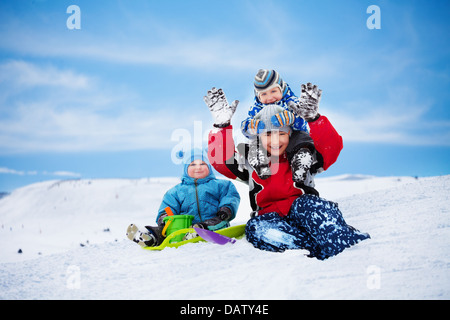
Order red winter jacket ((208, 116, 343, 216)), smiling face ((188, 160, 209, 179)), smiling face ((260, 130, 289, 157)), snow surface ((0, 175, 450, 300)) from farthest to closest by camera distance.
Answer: smiling face ((188, 160, 209, 179)), smiling face ((260, 130, 289, 157)), red winter jacket ((208, 116, 343, 216)), snow surface ((0, 175, 450, 300))

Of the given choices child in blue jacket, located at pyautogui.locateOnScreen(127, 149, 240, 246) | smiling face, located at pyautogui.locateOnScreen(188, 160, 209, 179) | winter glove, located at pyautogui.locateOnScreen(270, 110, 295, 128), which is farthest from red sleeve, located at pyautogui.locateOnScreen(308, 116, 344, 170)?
smiling face, located at pyautogui.locateOnScreen(188, 160, 209, 179)

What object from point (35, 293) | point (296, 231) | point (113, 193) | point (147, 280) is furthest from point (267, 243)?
point (113, 193)

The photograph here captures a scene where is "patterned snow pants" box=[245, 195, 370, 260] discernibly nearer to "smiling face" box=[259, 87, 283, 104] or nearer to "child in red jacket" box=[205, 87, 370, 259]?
"child in red jacket" box=[205, 87, 370, 259]

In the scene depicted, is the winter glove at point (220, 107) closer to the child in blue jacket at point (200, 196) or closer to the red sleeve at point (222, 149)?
the red sleeve at point (222, 149)

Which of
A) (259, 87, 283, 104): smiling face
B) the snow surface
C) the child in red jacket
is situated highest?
(259, 87, 283, 104): smiling face

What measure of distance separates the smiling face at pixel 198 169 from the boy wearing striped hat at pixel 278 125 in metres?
0.68

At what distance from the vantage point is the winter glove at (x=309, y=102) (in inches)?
102

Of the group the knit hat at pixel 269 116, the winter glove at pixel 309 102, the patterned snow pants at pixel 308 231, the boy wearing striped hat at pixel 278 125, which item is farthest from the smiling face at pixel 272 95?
the patterned snow pants at pixel 308 231

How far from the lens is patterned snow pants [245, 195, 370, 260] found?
256cm

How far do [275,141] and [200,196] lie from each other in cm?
96

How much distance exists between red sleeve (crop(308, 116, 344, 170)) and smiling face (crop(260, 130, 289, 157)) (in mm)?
227
